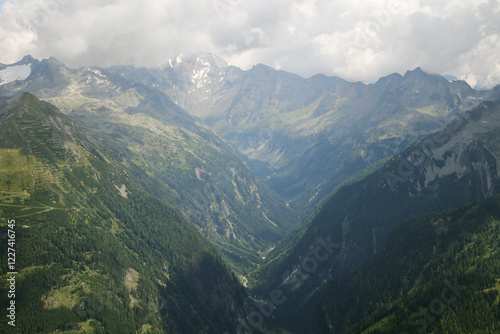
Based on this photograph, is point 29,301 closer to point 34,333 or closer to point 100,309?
point 34,333

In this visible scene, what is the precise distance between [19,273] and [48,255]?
18784 mm

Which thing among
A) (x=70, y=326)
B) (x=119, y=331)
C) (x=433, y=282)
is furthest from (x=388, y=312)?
(x=70, y=326)

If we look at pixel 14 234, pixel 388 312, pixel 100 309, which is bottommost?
pixel 388 312

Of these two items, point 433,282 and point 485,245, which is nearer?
point 433,282

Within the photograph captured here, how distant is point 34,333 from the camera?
15600 centimetres

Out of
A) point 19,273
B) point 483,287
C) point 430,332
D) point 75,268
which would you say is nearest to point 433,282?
point 483,287

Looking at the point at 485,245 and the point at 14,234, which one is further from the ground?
the point at 14,234

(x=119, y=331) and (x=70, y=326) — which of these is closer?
(x=70, y=326)

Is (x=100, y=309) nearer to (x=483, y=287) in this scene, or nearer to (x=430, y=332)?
(x=430, y=332)

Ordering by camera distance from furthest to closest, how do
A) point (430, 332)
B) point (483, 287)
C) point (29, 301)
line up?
1. point (29, 301)
2. point (483, 287)
3. point (430, 332)

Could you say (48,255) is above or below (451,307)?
above

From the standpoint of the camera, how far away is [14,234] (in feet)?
632

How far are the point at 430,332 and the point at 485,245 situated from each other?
2889 inches

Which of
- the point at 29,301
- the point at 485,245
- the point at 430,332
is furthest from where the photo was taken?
the point at 485,245
